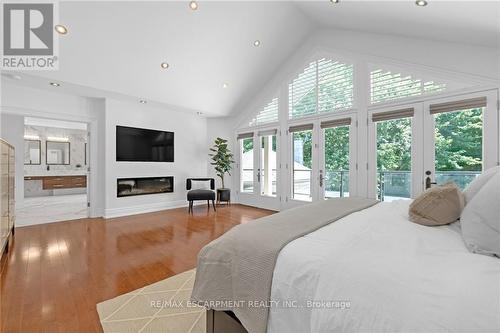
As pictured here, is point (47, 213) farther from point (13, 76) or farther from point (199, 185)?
point (199, 185)

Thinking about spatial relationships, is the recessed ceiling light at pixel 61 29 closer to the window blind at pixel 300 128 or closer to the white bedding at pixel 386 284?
the white bedding at pixel 386 284

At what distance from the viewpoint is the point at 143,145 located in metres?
5.38

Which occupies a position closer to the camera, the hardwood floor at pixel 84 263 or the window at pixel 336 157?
the hardwood floor at pixel 84 263

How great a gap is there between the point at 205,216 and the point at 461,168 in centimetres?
449

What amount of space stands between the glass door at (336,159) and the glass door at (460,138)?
1168 mm

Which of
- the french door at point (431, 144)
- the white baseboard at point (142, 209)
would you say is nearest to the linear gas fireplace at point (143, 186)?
the white baseboard at point (142, 209)

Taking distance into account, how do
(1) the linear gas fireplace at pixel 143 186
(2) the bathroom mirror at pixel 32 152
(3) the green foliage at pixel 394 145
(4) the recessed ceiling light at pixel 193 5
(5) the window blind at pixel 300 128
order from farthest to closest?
(2) the bathroom mirror at pixel 32 152 → (1) the linear gas fireplace at pixel 143 186 → (5) the window blind at pixel 300 128 → (3) the green foliage at pixel 394 145 → (4) the recessed ceiling light at pixel 193 5

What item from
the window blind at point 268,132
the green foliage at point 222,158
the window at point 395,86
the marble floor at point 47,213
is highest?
the window at point 395,86

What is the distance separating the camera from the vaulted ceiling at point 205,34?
9.81ft

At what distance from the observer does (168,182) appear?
19.3 feet

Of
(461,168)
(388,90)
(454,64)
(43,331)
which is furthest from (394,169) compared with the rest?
(43,331)

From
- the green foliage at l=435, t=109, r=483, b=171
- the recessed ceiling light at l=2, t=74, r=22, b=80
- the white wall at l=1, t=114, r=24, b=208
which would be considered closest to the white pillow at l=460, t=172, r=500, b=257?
the green foliage at l=435, t=109, r=483, b=171

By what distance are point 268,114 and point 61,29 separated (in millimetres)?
4135

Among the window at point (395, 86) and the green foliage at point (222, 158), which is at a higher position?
the window at point (395, 86)
